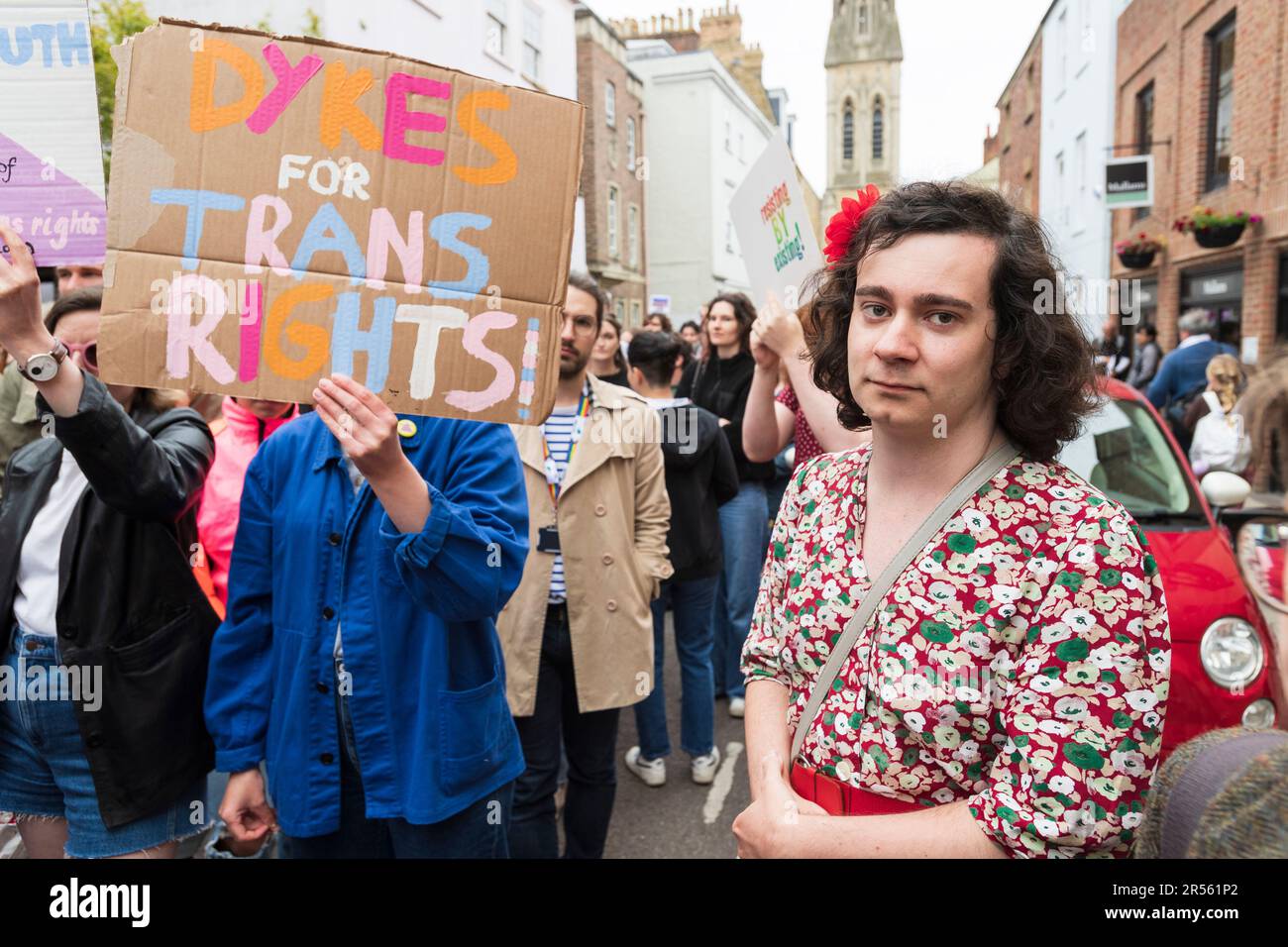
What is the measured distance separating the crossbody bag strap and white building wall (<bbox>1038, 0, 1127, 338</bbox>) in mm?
15235

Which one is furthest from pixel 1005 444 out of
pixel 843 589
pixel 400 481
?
pixel 400 481

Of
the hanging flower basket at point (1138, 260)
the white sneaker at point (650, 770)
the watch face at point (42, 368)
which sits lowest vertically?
the white sneaker at point (650, 770)

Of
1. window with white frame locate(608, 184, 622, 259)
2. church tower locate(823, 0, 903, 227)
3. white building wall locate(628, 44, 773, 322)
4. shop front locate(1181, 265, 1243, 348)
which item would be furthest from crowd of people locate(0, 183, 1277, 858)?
church tower locate(823, 0, 903, 227)

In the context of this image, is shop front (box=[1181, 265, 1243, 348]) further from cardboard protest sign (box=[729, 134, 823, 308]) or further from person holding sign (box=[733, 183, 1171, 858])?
person holding sign (box=[733, 183, 1171, 858])

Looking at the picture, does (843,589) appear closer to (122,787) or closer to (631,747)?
(122,787)

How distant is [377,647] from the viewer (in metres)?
1.97

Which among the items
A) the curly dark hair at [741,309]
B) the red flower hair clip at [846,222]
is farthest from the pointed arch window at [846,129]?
the red flower hair clip at [846,222]

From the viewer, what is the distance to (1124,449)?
157 inches

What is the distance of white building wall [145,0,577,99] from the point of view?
39.3ft

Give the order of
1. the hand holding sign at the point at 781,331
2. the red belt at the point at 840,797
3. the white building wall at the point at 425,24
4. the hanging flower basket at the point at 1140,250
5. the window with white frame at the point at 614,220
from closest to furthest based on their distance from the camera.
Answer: the red belt at the point at 840,797 < the hand holding sign at the point at 781,331 < the white building wall at the point at 425,24 < the hanging flower basket at the point at 1140,250 < the window with white frame at the point at 614,220

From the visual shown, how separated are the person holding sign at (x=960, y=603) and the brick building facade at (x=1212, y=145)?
34.4ft

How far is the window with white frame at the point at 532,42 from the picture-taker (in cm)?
1827

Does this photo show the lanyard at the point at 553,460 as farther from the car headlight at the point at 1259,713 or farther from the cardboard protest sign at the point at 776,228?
the car headlight at the point at 1259,713

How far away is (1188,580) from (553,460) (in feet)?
7.55
